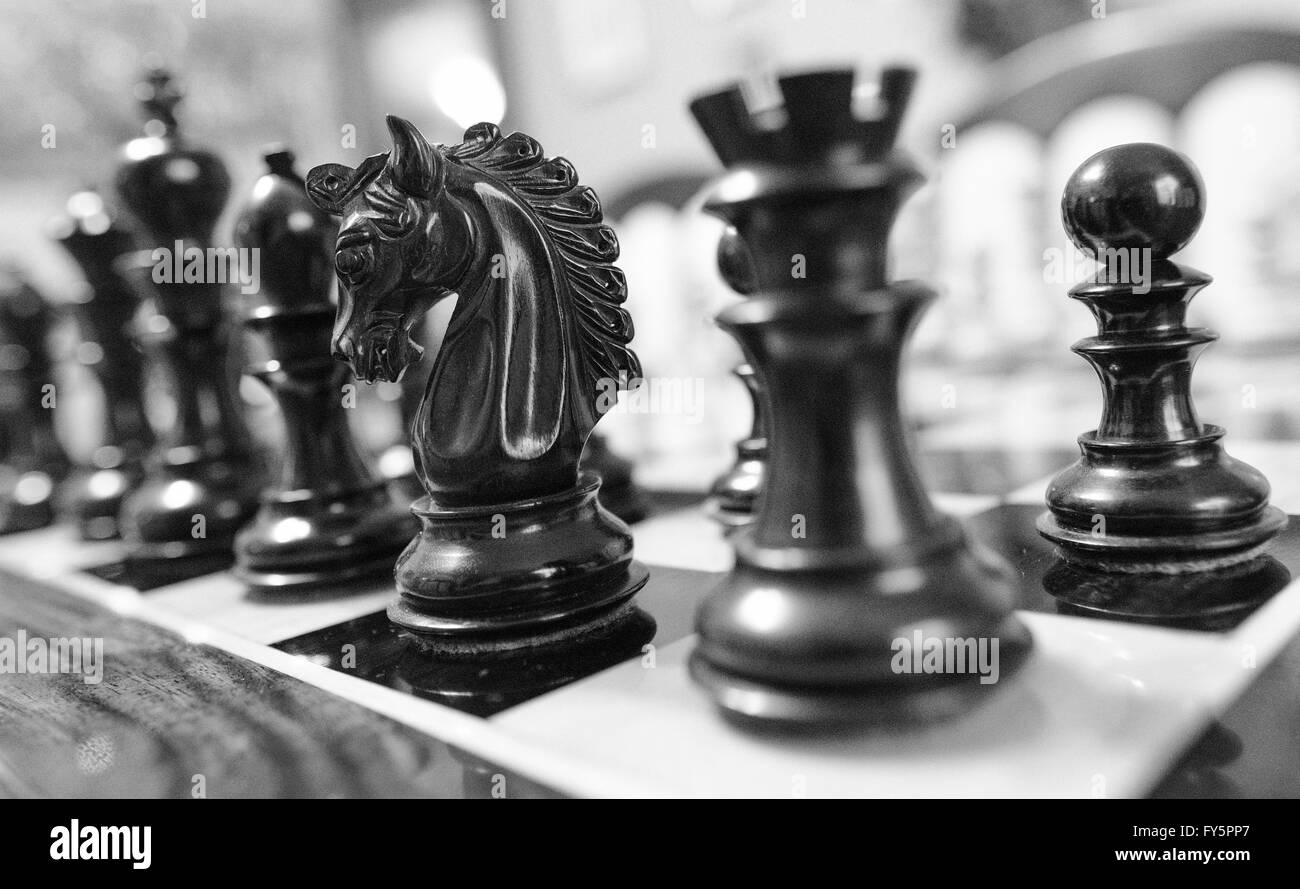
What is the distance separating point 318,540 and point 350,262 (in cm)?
44

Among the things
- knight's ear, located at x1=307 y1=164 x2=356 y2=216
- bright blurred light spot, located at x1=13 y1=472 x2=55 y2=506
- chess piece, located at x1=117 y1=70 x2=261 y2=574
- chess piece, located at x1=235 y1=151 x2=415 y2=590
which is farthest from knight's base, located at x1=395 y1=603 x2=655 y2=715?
bright blurred light spot, located at x1=13 y1=472 x2=55 y2=506

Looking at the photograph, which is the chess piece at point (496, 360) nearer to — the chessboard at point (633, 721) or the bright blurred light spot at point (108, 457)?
the chessboard at point (633, 721)

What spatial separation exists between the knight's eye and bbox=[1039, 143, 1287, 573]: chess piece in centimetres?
60

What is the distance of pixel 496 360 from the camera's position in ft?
2.75

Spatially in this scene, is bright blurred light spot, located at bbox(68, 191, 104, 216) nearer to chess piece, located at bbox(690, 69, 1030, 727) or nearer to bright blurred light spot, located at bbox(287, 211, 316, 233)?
bright blurred light spot, located at bbox(287, 211, 316, 233)

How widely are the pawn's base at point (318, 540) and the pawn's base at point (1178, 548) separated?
0.73 metres

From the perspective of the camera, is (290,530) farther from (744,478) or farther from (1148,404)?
(1148,404)

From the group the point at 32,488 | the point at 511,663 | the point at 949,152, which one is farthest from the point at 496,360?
the point at 949,152

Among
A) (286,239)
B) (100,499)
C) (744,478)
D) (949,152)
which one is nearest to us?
(286,239)

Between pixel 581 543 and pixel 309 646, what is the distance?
292 mm

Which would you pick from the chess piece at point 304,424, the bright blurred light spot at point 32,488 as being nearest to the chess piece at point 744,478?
the chess piece at point 304,424

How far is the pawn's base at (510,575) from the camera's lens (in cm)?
83

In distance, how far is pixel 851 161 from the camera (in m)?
0.62
